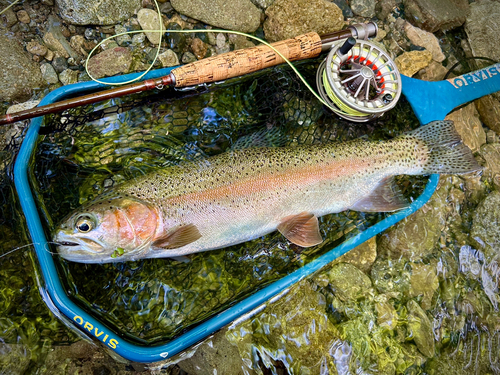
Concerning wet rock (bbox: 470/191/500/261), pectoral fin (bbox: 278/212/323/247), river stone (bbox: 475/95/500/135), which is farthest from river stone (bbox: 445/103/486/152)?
pectoral fin (bbox: 278/212/323/247)

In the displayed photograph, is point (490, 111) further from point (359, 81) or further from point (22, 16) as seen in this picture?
point (22, 16)

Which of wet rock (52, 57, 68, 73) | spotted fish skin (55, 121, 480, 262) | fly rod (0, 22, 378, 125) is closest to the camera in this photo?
fly rod (0, 22, 378, 125)

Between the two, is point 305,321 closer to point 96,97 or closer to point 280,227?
point 280,227

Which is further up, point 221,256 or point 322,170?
point 322,170

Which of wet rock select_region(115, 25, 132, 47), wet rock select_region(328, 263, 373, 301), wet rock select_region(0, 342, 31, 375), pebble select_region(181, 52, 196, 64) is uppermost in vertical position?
wet rock select_region(115, 25, 132, 47)

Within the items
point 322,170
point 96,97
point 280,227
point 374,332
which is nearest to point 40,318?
point 96,97

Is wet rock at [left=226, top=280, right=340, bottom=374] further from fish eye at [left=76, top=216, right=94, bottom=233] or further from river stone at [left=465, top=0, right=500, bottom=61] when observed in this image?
river stone at [left=465, top=0, right=500, bottom=61]

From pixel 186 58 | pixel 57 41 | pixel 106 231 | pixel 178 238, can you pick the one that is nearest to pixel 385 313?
pixel 178 238

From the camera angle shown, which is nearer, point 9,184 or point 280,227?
point 9,184
